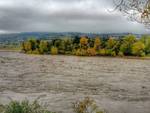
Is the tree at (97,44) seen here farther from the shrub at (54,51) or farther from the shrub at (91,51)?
the shrub at (54,51)

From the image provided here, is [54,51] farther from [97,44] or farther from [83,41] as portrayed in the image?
[97,44]

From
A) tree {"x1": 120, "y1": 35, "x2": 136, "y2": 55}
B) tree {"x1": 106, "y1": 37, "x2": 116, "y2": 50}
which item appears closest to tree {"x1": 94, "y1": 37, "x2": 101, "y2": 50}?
tree {"x1": 106, "y1": 37, "x2": 116, "y2": 50}

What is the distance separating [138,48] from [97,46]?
497 inches

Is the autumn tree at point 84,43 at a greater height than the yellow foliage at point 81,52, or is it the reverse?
the autumn tree at point 84,43

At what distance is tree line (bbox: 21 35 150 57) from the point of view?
105m

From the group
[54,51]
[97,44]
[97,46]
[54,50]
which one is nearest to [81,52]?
[97,46]

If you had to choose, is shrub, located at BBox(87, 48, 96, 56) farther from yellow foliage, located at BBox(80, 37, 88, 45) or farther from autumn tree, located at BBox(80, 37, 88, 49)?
yellow foliage, located at BBox(80, 37, 88, 45)

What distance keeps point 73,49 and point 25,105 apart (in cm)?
10540

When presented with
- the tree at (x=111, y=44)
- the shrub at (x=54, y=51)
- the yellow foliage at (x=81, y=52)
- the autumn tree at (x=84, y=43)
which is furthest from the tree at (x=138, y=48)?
the shrub at (x=54, y=51)

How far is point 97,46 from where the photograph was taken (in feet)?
356

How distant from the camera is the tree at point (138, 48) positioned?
103 m

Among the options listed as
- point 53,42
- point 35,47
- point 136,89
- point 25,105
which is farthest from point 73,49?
point 25,105

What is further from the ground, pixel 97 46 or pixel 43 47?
pixel 97 46

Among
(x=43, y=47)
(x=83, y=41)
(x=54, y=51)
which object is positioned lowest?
(x=54, y=51)
